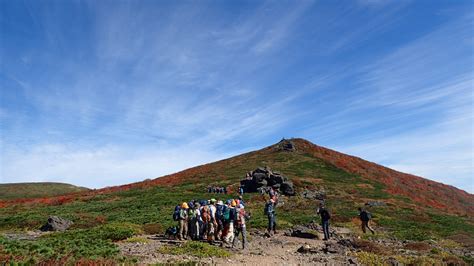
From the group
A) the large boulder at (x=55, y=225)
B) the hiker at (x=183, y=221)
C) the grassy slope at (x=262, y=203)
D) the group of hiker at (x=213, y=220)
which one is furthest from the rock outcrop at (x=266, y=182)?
the hiker at (x=183, y=221)

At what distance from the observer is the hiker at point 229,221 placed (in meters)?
17.9

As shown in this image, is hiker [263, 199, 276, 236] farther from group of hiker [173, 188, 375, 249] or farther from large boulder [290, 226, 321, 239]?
group of hiker [173, 188, 375, 249]

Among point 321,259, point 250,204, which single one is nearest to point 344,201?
point 250,204

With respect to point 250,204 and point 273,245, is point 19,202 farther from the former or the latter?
point 273,245

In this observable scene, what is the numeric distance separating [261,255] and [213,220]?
3.64 metres

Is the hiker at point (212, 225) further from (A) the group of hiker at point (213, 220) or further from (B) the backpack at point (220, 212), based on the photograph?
(B) the backpack at point (220, 212)

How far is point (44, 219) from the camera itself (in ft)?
97.6

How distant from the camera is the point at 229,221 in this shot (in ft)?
59.0

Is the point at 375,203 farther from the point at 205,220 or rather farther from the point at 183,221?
the point at 183,221

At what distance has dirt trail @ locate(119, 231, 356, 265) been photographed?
14.0m

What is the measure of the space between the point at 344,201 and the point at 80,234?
29.5 meters

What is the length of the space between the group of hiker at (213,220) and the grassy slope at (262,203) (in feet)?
14.8

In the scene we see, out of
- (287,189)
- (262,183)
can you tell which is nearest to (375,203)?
(287,189)

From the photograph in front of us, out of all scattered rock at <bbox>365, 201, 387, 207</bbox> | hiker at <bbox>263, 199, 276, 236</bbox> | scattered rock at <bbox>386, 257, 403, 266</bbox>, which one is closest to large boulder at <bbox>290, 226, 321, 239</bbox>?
hiker at <bbox>263, 199, 276, 236</bbox>
